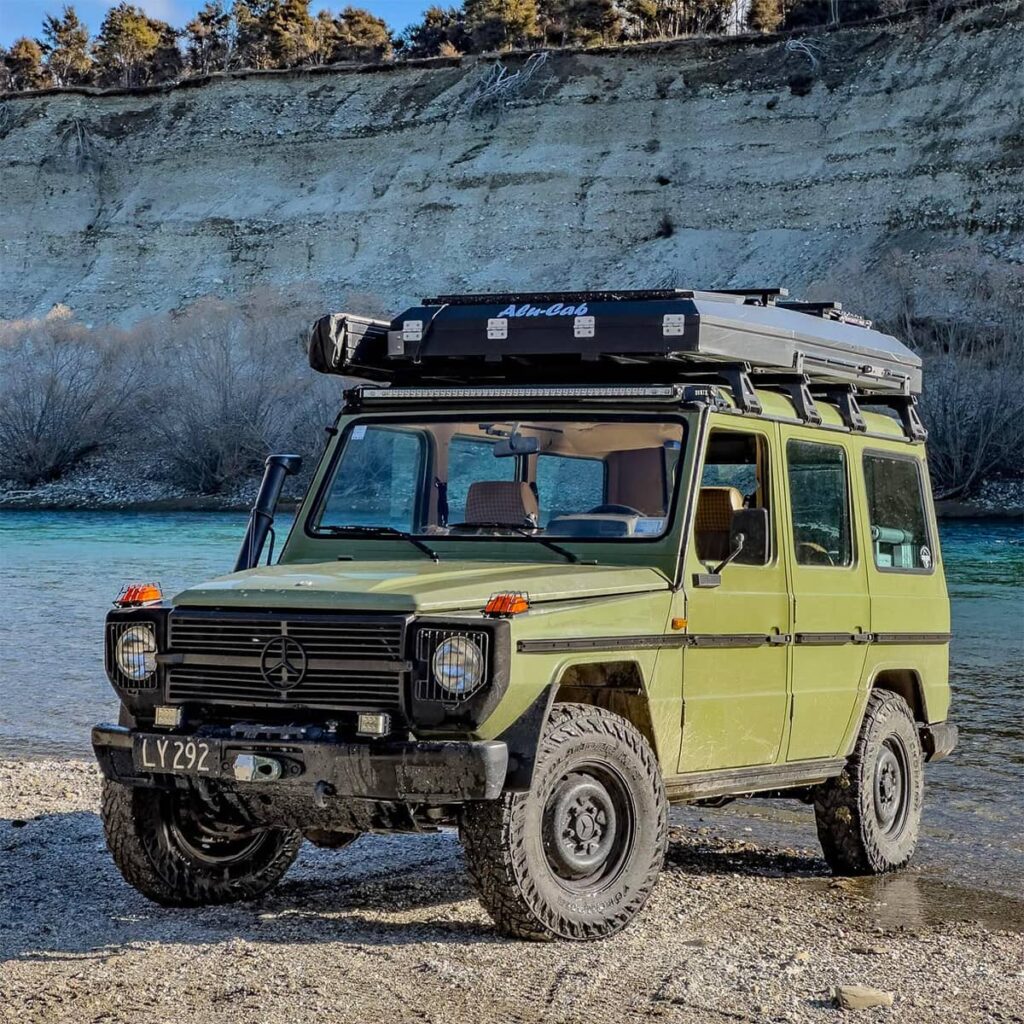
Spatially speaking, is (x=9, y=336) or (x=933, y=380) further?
(x=9, y=336)

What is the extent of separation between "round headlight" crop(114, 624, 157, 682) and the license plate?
11.1 inches

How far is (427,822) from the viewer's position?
650 centimetres

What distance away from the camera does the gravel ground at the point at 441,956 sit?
586 cm

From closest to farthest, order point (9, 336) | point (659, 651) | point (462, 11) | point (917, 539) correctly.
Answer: point (659, 651), point (917, 539), point (9, 336), point (462, 11)

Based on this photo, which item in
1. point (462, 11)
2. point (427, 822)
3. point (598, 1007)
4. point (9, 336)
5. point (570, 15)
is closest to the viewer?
point (598, 1007)

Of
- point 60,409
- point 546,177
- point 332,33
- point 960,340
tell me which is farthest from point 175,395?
point 332,33

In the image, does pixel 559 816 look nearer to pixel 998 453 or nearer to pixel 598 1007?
pixel 598 1007

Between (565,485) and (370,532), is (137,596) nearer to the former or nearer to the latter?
(370,532)

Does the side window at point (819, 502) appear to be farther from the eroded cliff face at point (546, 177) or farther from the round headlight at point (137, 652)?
the eroded cliff face at point (546, 177)

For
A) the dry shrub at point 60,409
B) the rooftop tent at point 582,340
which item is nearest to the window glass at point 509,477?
the rooftop tent at point 582,340

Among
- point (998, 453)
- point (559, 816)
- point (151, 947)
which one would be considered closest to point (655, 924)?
point (559, 816)

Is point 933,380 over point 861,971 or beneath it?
over

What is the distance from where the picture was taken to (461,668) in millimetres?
6230

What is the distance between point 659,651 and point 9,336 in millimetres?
60488
